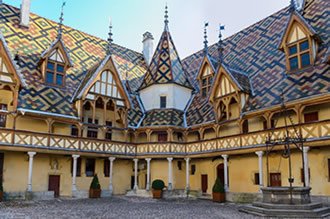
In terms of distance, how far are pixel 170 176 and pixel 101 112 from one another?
7.05 m

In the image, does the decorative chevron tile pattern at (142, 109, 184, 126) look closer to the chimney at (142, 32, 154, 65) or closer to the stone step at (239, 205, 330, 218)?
the chimney at (142, 32, 154, 65)

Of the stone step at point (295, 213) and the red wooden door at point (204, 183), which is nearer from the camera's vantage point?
the stone step at point (295, 213)

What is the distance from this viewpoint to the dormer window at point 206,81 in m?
25.2

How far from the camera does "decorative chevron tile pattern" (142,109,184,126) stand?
2383 centimetres

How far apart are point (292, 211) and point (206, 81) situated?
588 inches

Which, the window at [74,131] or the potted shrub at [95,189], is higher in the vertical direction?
the window at [74,131]

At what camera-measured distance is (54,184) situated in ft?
66.6

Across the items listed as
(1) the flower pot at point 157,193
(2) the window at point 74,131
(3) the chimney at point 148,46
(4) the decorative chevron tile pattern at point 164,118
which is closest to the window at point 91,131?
(2) the window at point 74,131

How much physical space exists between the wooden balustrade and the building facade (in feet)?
0.21

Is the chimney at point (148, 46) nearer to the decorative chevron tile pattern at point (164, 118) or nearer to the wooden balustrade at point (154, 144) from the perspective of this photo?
the decorative chevron tile pattern at point (164, 118)

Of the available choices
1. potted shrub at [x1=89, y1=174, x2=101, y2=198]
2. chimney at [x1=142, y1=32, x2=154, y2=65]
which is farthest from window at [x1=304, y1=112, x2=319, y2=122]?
chimney at [x1=142, y1=32, x2=154, y2=65]

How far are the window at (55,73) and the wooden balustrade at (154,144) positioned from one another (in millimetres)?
4596

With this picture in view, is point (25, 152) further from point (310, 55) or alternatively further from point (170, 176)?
point (310, 55)

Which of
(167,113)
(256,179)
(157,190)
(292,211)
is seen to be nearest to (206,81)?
(167,113)
